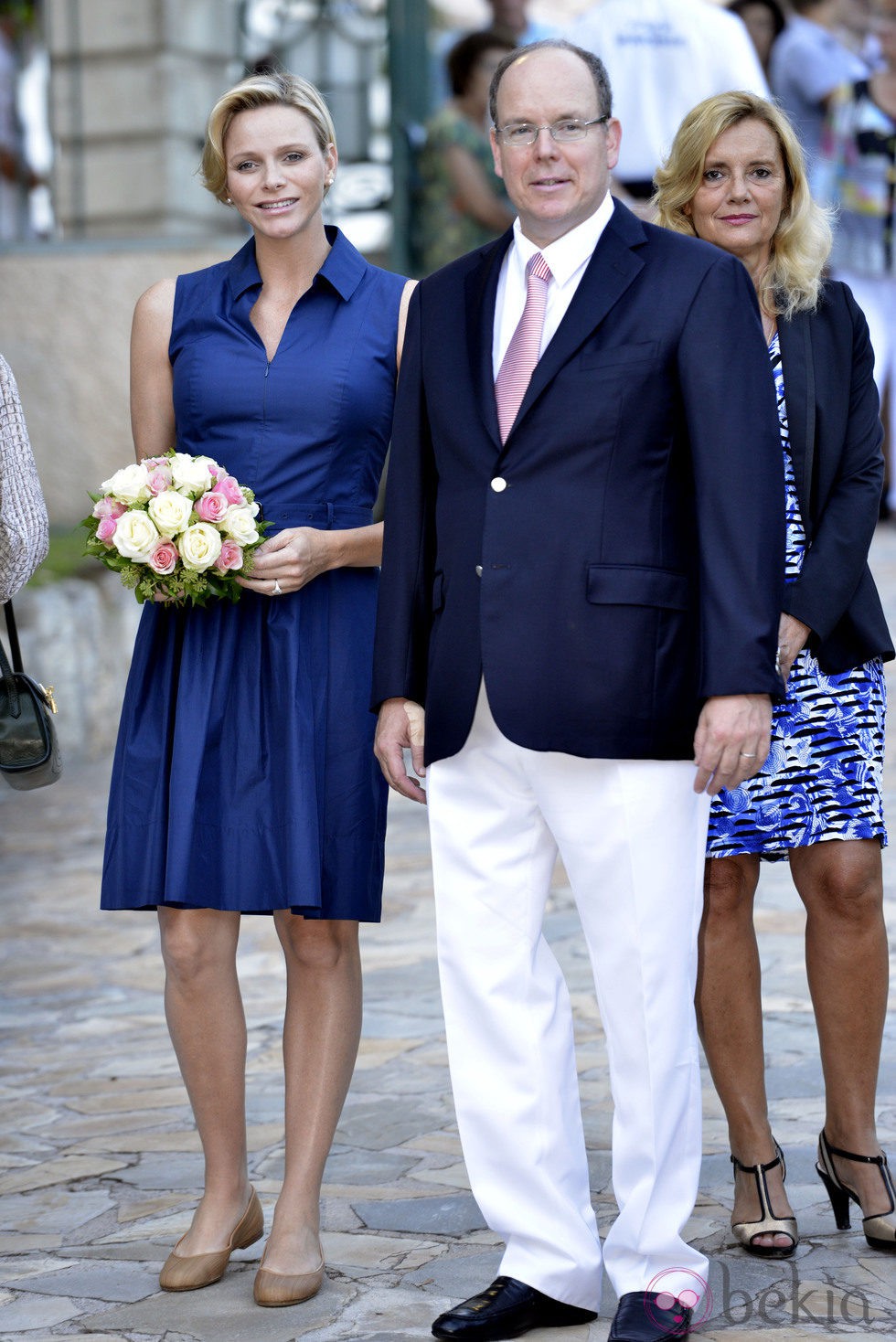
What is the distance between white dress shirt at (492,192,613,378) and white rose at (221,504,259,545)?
1.75 ft

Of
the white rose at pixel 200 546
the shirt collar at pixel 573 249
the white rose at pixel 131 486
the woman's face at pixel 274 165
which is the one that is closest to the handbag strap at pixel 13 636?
the white rose at pixel 131 486

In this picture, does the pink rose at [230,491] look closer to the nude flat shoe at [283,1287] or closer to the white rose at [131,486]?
the white rose at [131,486]

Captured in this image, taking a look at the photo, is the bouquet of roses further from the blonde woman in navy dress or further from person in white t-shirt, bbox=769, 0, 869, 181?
person in white t-shirt, bbox=769, 0, 869, 181

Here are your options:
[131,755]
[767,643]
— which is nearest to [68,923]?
[131,755]

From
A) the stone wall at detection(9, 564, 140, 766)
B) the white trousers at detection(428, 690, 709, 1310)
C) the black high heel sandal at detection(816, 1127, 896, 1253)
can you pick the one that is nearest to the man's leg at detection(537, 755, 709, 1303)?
the white trousers at detection(428, 690, 709, 1310)

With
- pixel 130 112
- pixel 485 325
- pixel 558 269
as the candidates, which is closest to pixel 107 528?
pixel 485 325

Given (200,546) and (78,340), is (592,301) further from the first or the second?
(78,340)

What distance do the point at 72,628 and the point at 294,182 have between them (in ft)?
18.0

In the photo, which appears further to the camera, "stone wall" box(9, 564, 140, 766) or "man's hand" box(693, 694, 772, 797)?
"stone wall" box(9, 564, 140, 766)

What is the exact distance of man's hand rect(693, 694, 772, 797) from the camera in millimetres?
3088

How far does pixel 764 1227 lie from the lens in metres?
3.64

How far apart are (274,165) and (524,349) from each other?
76cm

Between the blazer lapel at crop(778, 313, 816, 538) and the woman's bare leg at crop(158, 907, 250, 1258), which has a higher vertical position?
the blazer lapel at crop(778, 313, 816, 538)

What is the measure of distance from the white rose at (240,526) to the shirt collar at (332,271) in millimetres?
529
